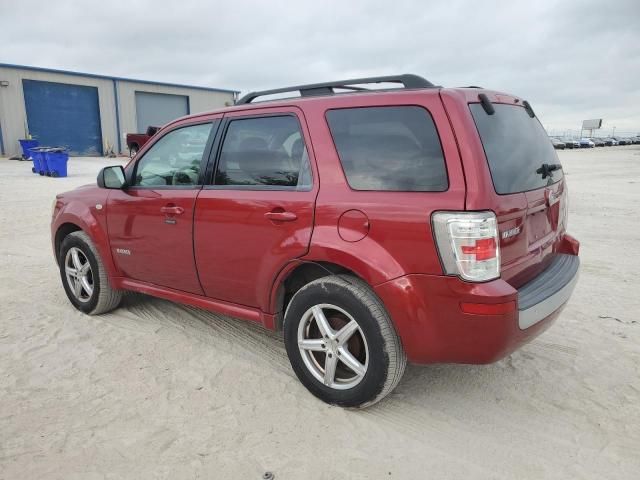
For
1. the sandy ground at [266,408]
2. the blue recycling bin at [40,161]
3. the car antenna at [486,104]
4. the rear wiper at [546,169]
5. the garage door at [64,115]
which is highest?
the garage door at [64,115]

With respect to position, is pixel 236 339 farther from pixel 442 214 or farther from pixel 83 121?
pixel 83 121

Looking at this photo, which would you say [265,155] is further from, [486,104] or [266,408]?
[266,408]

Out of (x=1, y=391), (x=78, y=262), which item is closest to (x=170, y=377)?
(x=1, y=391)

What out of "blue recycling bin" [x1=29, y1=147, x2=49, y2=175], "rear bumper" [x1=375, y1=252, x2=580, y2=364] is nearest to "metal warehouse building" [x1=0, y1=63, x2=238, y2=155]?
"blue recycling bin" [x1=29, y1=147, x2=49, y2=175]

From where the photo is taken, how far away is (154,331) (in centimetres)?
407

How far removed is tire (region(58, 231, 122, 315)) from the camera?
14.0 ft

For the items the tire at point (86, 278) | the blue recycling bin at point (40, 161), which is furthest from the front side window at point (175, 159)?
the blue recycling bin at point (40, 161)

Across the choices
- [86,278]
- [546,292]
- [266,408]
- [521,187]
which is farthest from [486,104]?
[86,278]

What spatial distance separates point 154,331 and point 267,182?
1.77 m

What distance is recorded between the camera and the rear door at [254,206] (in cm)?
295

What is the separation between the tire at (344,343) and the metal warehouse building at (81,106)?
2835 centimetres

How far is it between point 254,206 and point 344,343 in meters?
1.01

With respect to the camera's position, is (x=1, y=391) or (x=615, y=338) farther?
(x=615, y=338)

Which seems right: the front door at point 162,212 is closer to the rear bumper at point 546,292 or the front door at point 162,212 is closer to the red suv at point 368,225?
the red suv at point 368,225
